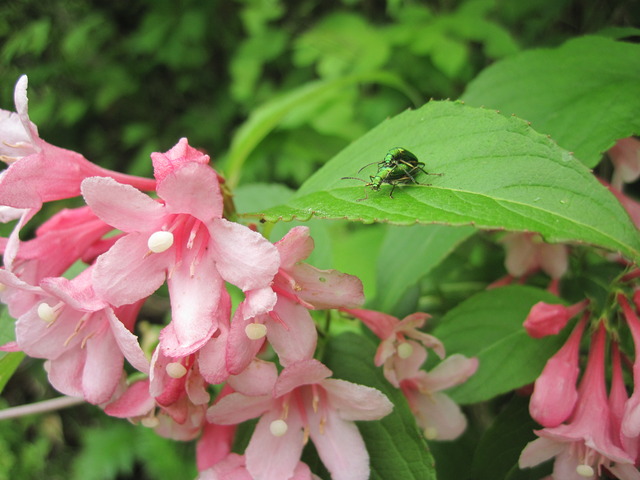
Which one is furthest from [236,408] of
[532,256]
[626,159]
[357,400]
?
[626,159]

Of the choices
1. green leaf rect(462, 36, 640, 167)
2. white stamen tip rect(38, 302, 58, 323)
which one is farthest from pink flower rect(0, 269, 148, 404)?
green leaf rect(462, 36, 640, 167)

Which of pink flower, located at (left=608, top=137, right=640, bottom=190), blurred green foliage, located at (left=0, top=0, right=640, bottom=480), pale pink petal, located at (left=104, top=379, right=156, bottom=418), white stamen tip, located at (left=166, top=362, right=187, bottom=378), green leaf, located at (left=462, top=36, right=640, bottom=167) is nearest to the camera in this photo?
white stamen tip, located at (left=166, top=362, right=187, bottom=378)

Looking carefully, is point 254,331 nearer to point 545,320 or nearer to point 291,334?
point 291,334

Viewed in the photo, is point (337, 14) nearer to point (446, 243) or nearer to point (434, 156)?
point (446, 243)

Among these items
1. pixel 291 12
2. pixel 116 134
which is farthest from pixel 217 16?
pixel 116 134

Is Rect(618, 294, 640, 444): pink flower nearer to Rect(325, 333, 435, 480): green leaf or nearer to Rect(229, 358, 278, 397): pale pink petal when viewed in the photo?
Rect(325, 333, 435, 480): green leaf

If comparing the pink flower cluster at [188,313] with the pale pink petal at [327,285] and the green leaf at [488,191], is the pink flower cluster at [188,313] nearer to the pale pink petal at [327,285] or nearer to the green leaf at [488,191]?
the pale pink petal at [327,285]
